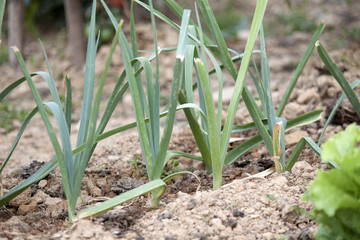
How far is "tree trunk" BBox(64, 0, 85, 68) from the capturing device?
185 inches

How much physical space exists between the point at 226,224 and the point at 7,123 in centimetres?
265

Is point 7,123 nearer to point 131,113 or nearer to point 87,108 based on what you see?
point 131,113

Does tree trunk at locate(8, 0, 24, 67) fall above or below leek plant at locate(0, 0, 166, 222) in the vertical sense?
above

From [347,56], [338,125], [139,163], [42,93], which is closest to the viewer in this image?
[139,163]

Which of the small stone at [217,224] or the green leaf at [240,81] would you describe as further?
the green leaf at [240,81]

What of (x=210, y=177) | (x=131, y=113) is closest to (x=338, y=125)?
(x=210, y=177)

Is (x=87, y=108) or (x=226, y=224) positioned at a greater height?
(x=87, y=108)

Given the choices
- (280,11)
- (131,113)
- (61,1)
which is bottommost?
(131,113)

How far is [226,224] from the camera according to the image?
1527 millimetres

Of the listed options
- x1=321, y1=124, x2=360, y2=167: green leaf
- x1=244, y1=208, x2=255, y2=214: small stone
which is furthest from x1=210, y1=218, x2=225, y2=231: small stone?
x1=321, y1=124, x2=360, y2=167: green leaf

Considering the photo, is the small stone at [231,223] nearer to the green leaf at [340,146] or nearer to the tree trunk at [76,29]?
the green leaf at [340,146]

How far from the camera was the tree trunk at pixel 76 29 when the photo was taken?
15.5ft

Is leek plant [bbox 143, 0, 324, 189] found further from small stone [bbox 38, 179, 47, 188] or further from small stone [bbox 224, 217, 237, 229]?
small stone [bbox 38, 179, 47, 188]

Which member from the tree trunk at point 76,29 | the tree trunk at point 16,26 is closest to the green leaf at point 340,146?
the tree trunk at point 76,29
